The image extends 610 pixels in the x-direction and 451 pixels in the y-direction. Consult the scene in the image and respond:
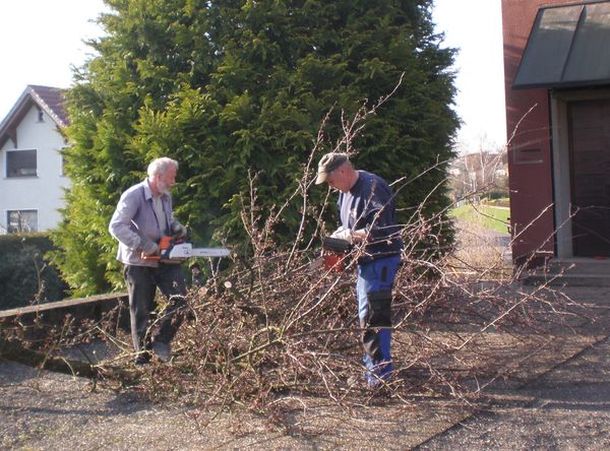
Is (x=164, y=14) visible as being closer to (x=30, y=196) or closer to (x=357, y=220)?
(x=357, y=220)

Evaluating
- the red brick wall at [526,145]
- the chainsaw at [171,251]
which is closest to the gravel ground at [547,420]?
the chainsaw at [171,251]

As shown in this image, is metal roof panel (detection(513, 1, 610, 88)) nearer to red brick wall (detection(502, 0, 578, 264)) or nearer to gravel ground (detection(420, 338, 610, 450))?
red brick wall (detection(502, 0, 578, 264))

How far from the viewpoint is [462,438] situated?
17.7 feet

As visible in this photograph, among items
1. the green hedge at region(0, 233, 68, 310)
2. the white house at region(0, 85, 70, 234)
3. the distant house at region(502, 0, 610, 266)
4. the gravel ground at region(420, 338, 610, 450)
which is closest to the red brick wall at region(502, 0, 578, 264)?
the distant house at region(502, 0, 610, 266)

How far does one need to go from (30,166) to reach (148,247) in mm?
29743

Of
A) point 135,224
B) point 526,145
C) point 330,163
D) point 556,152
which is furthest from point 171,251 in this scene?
point 556,152

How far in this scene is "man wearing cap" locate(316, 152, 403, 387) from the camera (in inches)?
242

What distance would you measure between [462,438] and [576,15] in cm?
791

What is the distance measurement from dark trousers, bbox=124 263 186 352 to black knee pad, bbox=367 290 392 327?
1440 millimetres

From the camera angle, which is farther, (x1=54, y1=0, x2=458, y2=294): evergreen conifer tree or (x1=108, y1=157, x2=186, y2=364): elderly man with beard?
(x1=54, y1=0, x2=458, y2=294): evergreen conifer tree

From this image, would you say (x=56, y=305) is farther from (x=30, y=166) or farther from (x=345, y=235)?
(x=30, y=166)

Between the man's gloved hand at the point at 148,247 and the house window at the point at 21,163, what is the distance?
29284 millimetres

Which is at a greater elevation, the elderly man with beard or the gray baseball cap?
the gray baseball cap

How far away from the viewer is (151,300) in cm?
718
